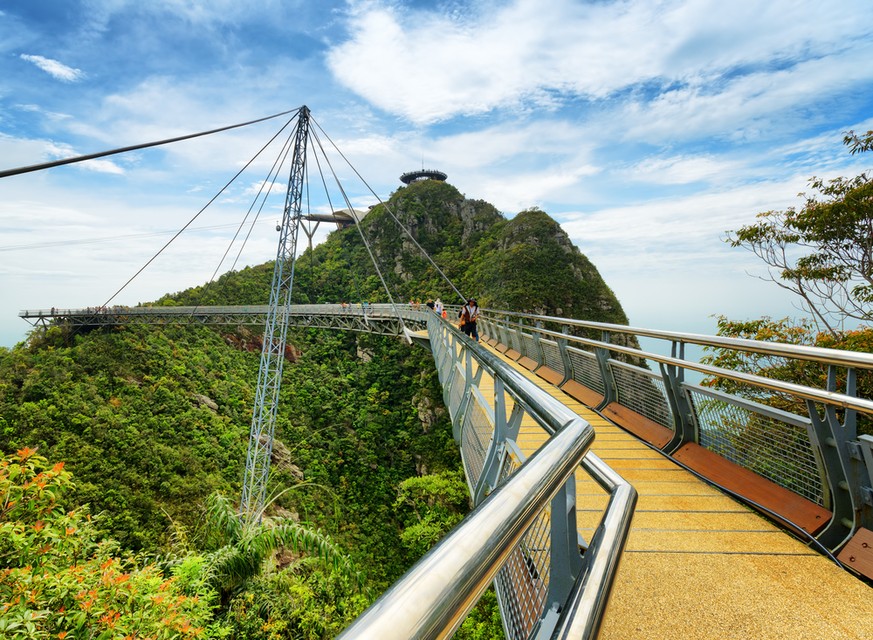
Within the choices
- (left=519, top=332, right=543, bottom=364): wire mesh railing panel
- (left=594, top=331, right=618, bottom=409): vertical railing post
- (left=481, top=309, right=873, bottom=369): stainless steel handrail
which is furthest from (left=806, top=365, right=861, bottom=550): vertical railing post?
(left=519, top=332, right=543, bottom=364): wire mesh railing panel

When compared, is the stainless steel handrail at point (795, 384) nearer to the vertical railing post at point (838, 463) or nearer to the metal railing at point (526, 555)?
the vertical railing post at point (838, 463)

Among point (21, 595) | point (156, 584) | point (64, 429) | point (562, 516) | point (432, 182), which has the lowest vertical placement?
point (64, 429)

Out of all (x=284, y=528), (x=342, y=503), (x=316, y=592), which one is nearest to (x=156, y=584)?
(x=284, y=528)

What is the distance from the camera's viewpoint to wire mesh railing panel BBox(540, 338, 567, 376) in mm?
7676

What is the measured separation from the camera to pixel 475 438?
13.7ft

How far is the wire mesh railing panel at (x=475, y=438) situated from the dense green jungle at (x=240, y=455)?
3.41m

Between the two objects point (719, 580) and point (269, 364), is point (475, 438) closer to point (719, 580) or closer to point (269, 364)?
point (719, 580)

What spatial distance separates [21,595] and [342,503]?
1987 cm

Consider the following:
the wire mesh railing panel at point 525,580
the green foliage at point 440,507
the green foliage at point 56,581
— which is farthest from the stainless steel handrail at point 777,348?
the green foliage at point 440,507

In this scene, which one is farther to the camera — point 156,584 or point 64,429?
point 64,429

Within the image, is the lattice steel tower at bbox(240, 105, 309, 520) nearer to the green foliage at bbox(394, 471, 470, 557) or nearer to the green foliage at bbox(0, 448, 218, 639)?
the green foliage at bbox(394, 471, 470, 557)

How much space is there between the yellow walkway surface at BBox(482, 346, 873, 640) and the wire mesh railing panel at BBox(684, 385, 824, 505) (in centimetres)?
32

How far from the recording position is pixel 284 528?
9523 mm

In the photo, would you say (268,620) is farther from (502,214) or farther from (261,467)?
(502,214)
